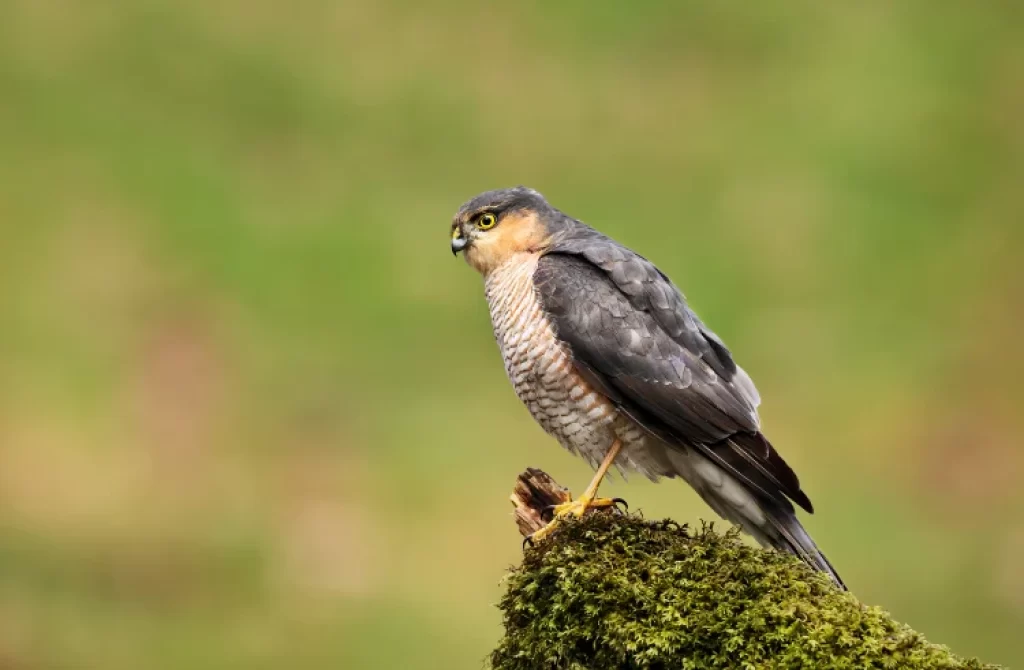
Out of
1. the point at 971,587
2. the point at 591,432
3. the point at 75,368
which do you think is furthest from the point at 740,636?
the point at 75,368

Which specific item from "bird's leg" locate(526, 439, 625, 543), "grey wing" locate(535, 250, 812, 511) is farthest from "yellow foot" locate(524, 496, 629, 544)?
"grey wing" locate(535, 250, 812, 511)

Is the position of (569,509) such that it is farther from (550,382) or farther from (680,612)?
(680,612)

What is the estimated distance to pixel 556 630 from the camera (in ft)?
13.4

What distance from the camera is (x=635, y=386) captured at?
15.8ft

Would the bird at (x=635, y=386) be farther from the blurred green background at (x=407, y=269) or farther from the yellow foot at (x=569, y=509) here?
the blurred green background at (x=407, y=269)

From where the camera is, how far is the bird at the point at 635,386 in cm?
473

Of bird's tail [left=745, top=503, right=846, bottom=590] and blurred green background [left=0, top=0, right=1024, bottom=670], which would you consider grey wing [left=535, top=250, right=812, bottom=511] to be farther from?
blurred green background [left=0, top=0, right=1024, bottom=670]

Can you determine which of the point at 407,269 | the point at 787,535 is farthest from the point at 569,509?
the point at 407,269

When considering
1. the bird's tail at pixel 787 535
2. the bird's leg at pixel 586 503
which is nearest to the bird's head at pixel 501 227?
the bird's leg at pixel 586 503

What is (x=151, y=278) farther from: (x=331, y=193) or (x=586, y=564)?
(x=586, y=564)

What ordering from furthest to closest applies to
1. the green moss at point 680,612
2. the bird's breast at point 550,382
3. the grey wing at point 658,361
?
the bird's breast at point 550,382 < the grey wing at point 658,361 < the green moss at point 680,612

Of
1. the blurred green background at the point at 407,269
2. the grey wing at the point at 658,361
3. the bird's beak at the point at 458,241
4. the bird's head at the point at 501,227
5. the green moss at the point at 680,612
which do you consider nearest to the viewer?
the green moss at the point at 680,612

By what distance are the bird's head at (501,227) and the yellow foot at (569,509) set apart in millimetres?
1247

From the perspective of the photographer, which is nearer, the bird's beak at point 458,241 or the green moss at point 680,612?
the green moss at point 680,612
